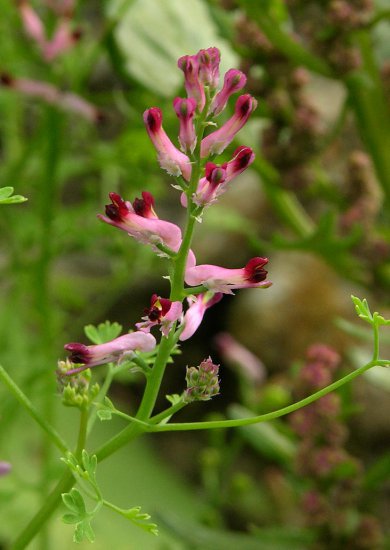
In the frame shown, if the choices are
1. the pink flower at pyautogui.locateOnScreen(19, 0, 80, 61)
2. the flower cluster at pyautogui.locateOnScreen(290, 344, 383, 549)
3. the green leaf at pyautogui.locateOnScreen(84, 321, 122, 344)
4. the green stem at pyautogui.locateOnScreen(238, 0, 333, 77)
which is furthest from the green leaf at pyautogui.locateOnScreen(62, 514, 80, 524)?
the pink flower at pyautogui.locateOnScreen(19, 0, 80, 61)

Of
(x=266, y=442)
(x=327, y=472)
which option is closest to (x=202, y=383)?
(x=327, y=472)

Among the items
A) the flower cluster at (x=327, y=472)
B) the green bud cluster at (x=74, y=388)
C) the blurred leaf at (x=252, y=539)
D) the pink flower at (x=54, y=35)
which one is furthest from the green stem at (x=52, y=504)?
the pink flower at (x=54, y=35)

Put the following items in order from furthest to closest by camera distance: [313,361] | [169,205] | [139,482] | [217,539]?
1. [169,205]
2. [139,482]
3. [217,539]
4. [313,361]

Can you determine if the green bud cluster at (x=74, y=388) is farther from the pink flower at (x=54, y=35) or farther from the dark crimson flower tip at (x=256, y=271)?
the pink flower at (x=54, y=35)

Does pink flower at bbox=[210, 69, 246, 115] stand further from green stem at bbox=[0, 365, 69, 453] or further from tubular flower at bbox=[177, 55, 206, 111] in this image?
green stem at bbox=[0, 365, 69, 453]

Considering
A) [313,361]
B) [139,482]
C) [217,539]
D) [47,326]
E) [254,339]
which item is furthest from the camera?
[254,339]

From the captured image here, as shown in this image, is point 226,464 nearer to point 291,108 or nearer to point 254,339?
point 291,108

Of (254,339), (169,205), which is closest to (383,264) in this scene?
(254,339)
